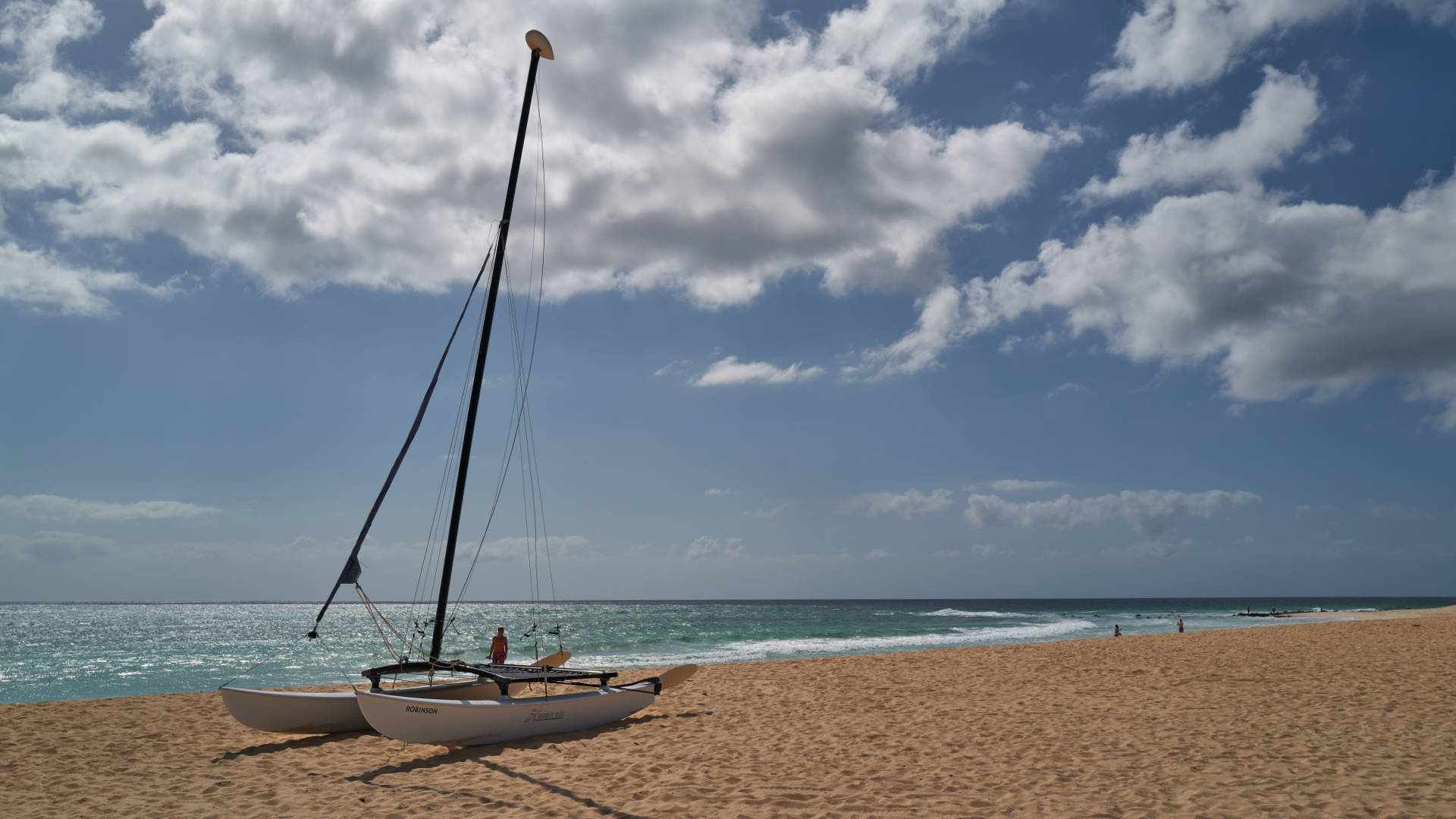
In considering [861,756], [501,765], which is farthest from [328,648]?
[861,756]

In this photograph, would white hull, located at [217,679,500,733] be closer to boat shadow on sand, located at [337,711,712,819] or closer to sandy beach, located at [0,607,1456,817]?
sandy beach, located at [0,607,1456,817]

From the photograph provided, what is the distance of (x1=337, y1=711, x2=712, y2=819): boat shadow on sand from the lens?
7.93 metres

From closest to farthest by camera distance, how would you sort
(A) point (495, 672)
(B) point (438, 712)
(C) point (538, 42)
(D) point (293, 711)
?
(B) point (438, 712) → (D) point (293, 711) → (A) point (495, 672) → (C) point (538, 42)

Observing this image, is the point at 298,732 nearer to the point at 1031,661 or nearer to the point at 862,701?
the point at 862,701

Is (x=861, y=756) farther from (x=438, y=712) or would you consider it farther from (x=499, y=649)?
(x=499, y=649)

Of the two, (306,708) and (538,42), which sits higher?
(538,42)

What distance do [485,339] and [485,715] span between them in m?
6.35

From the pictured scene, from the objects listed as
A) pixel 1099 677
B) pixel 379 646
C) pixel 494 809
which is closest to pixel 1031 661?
pixel 1099 677

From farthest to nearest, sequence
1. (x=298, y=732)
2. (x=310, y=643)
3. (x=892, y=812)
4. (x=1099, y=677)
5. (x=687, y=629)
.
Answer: (x=687, y=629) → (x=310, y=643) → (x=1099, y=677) → (x=298, y=732) → (x=892, y=812)

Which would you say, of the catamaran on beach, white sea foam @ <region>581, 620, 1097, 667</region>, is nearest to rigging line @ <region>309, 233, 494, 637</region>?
the catamaran on beach

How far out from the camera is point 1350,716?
1080 centimetres

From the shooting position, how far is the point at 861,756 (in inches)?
371

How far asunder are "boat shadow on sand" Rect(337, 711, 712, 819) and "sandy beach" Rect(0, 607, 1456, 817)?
0.05 m

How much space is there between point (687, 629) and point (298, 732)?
159 ft
